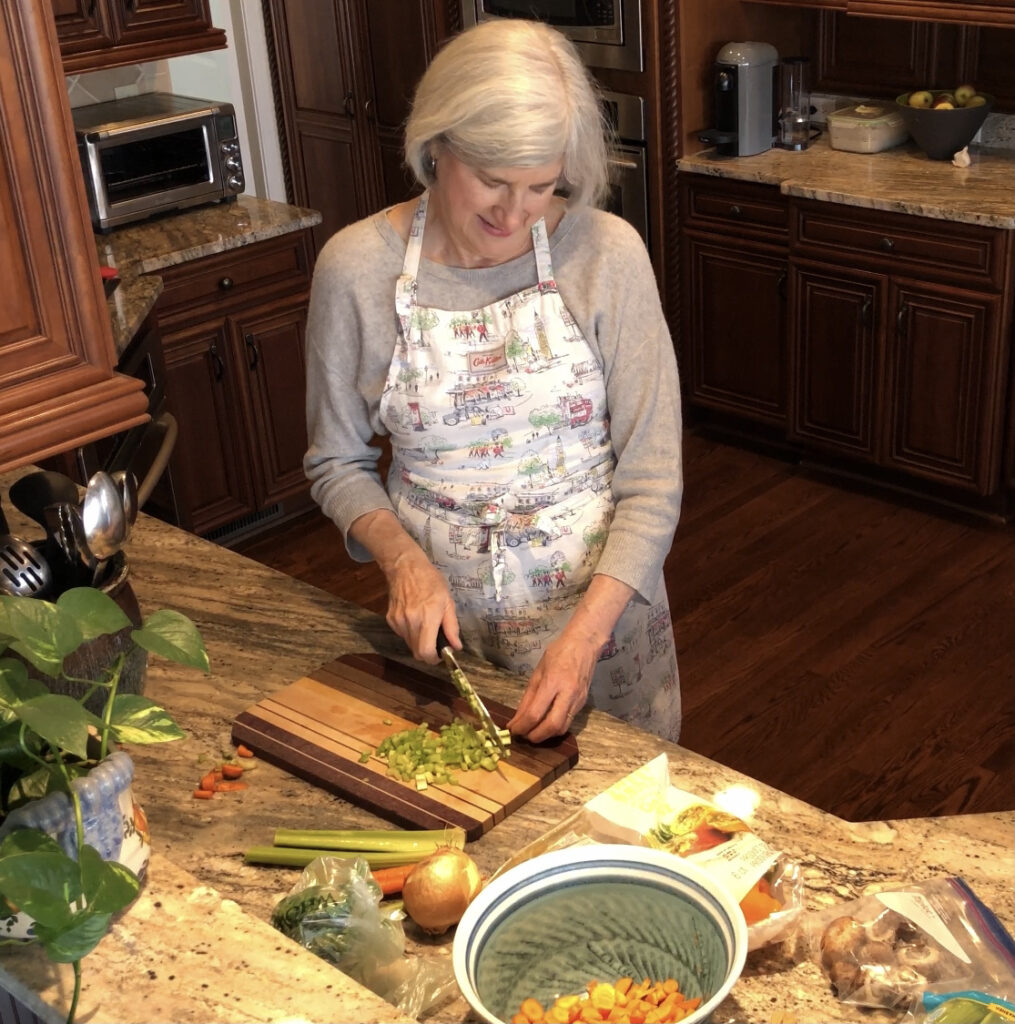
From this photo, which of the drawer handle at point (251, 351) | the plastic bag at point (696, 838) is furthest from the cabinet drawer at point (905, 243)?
the plastic bag at point (696, 838)

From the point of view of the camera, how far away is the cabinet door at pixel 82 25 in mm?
3441

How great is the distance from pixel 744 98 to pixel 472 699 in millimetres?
3062

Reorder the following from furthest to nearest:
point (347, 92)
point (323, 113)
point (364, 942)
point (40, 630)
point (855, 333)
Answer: point (323, 113) < point (347, 92) < point (855, 333) < point (364, 942) < point (40, 630)

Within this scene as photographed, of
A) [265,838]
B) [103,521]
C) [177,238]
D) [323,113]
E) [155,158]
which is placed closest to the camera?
[265,838]

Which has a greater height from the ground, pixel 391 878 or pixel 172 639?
pixel 172 639

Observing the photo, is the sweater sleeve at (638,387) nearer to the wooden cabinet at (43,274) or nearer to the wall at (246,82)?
the wooden cabinet at (43,274)

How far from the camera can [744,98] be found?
4.11 m

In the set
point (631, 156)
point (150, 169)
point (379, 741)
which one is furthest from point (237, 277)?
point (379, 741)

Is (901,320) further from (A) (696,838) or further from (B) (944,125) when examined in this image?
(A) (696,838)

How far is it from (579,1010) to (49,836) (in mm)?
437

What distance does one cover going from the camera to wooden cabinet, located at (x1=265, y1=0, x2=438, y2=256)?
195 inches

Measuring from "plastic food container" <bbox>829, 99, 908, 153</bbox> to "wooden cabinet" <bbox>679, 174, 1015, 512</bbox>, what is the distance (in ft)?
1.07

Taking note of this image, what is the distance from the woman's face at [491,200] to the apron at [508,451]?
0.07 metres

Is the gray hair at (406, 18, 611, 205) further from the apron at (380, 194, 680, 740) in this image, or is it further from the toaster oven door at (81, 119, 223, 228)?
the toaster oven door at (81, 119, 223, 228)
